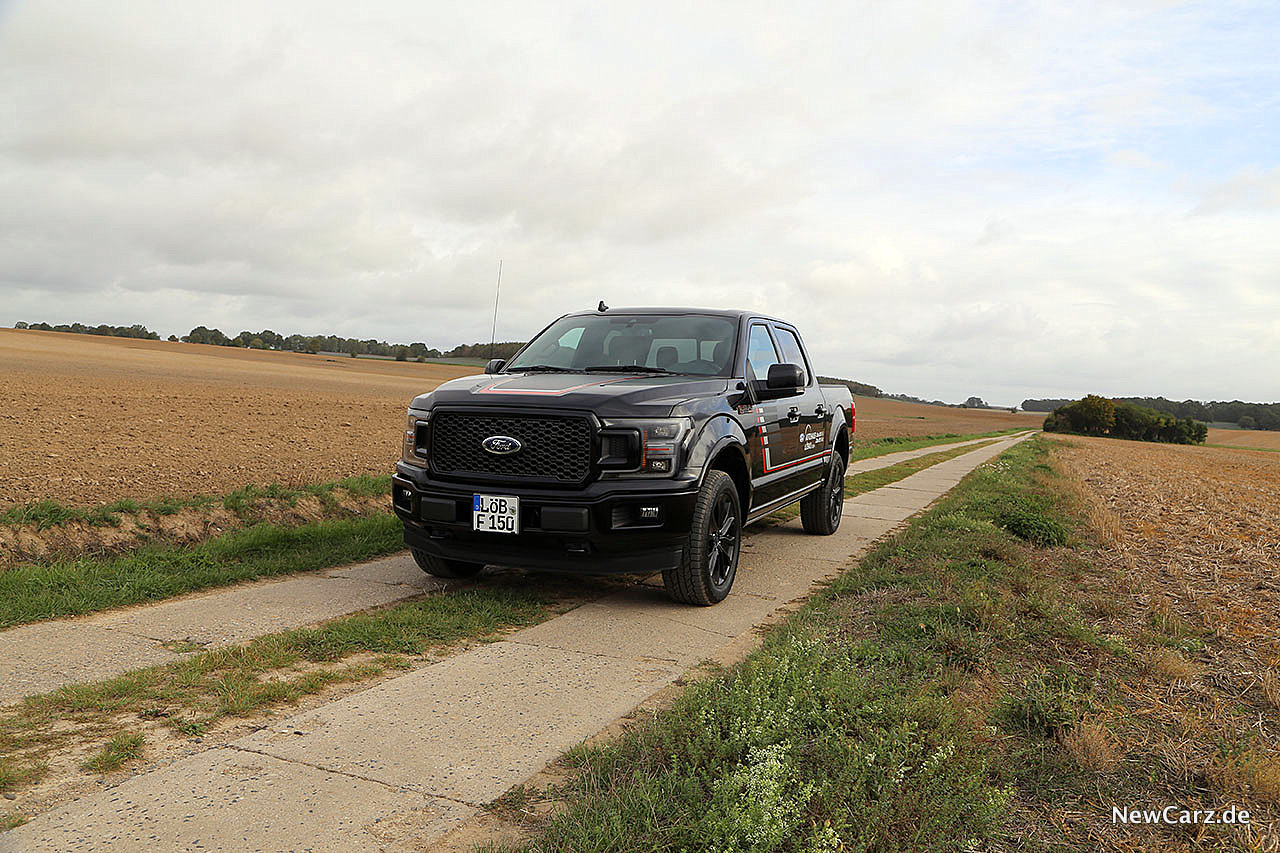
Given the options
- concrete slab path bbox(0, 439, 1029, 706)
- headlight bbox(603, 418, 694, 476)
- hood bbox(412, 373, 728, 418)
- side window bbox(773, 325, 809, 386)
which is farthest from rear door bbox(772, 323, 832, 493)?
concrete slab path bbox(0, 439, 1029, 706)

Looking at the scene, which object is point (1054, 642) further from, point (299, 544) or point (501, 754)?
point (299, 544)

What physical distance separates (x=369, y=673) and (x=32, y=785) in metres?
1.43

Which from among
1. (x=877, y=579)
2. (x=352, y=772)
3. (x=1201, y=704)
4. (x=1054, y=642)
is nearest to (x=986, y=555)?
(x=877, y=579)

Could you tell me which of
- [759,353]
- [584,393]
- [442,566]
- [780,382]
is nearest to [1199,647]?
[780,382]

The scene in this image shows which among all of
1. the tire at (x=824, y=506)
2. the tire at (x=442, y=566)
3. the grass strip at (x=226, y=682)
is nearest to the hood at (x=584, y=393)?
the tire at (x=442, y=566)

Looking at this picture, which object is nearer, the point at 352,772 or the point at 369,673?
the point at 352,772

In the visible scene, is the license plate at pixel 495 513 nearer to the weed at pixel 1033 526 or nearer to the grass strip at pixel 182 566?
the grass strip at pixel 182 566

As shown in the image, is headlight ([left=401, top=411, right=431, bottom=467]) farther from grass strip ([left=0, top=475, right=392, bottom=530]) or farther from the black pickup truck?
grass strip ([left=0, top=475, right=392, bottom=530])

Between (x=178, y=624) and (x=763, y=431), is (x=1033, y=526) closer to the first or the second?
(x=763, y=431)

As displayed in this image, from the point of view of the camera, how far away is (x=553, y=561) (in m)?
5.25

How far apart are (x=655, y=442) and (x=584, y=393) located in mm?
535

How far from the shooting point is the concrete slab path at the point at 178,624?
400cm

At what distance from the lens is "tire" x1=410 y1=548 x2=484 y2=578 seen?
19.8 feet

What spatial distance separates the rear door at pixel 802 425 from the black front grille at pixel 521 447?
8.45 ft
